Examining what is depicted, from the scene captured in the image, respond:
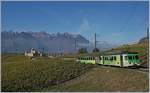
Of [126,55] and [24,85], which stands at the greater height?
[126,55]

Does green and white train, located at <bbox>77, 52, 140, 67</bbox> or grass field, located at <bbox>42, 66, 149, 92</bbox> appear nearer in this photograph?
grass field, located at <bbox>42, 66, 149, 92</bbox>

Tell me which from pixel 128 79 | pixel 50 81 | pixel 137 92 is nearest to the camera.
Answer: pixel 137 92

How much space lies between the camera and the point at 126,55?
46.4 m

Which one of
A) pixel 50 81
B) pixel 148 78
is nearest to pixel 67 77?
pixel 50 81

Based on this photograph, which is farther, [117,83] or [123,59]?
[123,59]

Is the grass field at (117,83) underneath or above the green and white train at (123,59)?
underneath

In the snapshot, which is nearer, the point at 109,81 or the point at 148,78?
the point at 148,78

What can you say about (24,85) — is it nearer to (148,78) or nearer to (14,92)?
(14,92)

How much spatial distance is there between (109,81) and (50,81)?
35.5 ft

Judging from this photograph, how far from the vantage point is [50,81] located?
4434cm

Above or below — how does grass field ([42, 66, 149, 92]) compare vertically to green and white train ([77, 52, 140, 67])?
below

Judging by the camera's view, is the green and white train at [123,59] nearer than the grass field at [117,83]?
No

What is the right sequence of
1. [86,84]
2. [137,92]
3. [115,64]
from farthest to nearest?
1. [115,64]
2. [86,84]
3. [137,92]

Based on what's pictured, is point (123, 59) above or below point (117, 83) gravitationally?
above
